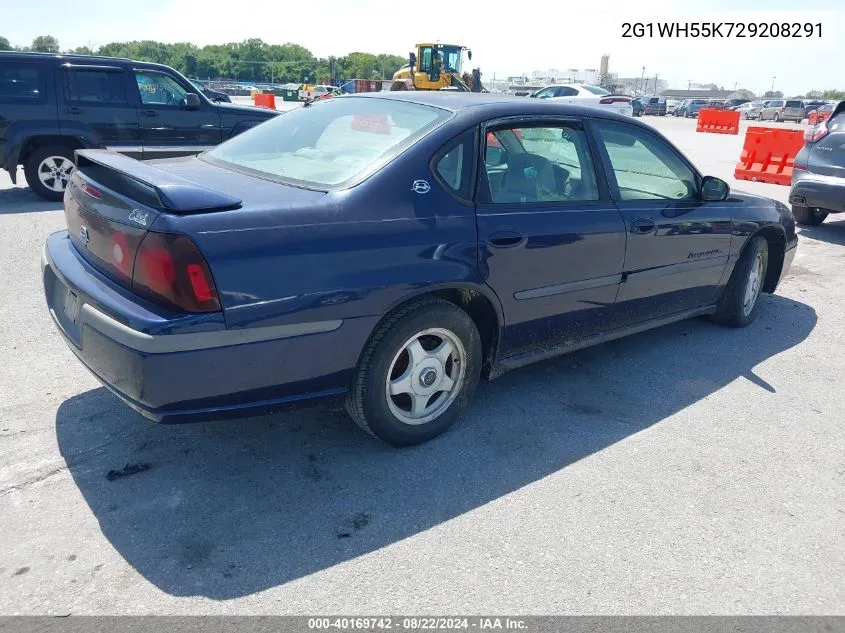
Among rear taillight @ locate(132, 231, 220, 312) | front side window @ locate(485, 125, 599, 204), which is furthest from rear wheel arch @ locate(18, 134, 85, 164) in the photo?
rear taillight @ locate(132, 231, 220, 312)

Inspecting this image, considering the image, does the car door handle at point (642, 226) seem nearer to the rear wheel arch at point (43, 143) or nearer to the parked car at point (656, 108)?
the rear wheel arch at point (43, 143)

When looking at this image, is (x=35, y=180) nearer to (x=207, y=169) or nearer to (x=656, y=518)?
(x=207, y=169)

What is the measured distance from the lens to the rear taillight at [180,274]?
8.25 ft

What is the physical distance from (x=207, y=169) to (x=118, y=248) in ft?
2.63

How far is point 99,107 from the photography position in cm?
880

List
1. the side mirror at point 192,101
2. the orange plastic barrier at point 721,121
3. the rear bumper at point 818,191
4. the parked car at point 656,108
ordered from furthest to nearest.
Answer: the parked car at point 656,108 < the orange plastic barrier at point 721,121 < the side mirror at point 192,101 < the rear bumper at point 818,191

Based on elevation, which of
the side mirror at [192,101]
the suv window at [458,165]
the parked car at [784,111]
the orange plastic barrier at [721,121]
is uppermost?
the parked car at [784,111]

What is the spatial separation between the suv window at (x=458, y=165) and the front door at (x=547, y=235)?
91mm

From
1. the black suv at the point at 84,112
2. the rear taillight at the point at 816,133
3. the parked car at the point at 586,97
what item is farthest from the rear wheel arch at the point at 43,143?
the parked car at the point at 586,97

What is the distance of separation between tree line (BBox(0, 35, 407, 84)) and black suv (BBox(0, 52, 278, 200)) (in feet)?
297

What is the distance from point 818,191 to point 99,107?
898cm

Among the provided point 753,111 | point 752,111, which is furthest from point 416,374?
point 752,111

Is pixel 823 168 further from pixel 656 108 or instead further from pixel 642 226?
pixel 656 108

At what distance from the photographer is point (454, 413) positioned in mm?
3447
